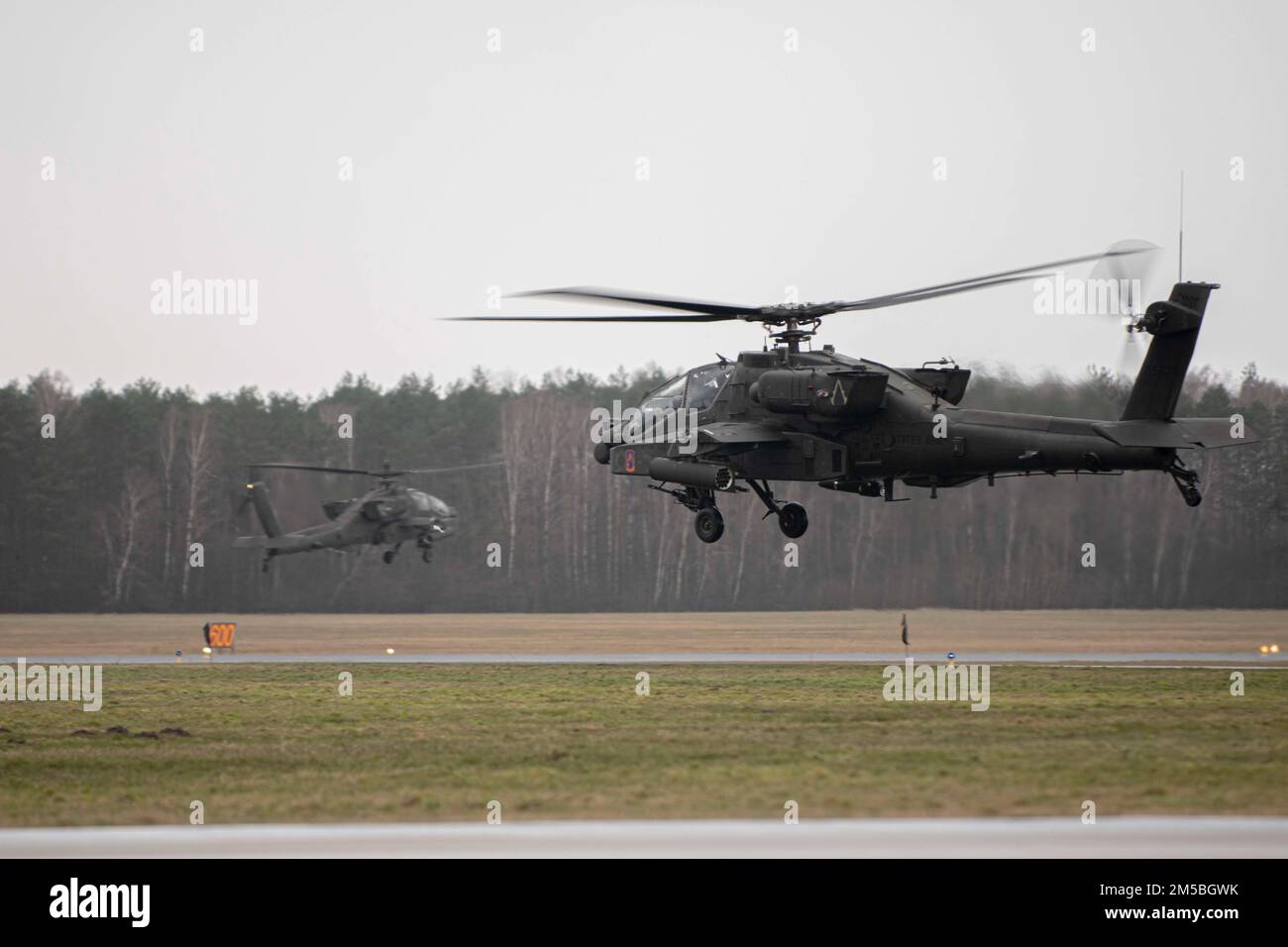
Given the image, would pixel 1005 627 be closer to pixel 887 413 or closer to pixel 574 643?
pixel 574 643

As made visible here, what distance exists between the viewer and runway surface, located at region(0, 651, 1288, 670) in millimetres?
35656

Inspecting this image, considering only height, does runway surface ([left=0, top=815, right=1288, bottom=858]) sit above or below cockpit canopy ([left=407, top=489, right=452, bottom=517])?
below

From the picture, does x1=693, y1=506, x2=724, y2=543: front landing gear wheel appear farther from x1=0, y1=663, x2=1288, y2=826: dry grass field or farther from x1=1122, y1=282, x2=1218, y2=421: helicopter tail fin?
x1=1122, y1=282, x2=1218, y2=421: helicopter tail fin

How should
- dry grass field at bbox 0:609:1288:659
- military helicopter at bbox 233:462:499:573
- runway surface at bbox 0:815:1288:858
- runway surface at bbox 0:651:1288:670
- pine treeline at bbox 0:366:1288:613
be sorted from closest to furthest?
runway surface at bbox 0:815:1288:858, runway surface at bbox 0:651:1288:670, dry grass field at bbox 0:609:1288:659, pine treeline at bbox 0:366:1288:613, military helicopter at bbox 233:462:499:573

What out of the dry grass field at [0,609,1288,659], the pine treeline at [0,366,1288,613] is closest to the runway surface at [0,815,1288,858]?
the dry grass field at [0,609,1288,659]

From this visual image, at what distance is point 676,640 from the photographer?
1838 inches

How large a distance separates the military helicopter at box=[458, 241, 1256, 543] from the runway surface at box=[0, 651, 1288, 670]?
8672 mm

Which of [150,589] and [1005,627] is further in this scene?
[150,589]

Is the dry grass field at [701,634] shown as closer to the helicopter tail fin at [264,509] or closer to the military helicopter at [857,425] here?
the helicopter tail fin at [264,509]

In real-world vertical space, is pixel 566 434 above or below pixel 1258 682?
above
